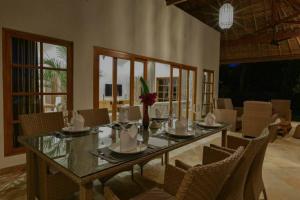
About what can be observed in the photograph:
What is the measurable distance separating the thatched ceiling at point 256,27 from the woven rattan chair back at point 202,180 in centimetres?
496

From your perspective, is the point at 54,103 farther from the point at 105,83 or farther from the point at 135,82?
the point at 135,82

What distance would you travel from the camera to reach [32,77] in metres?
3.00

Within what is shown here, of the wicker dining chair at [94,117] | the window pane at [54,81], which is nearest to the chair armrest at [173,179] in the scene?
the wicker dining chair at [94,117]

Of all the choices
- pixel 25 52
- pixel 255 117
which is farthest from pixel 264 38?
pixel 25 52

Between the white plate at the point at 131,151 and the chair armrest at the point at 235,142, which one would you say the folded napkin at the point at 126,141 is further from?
the chair armrest at the point at 235,142

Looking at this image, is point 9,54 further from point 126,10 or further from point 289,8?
point 289,8

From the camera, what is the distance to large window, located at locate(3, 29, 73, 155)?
274 centimetres

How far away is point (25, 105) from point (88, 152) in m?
2.08

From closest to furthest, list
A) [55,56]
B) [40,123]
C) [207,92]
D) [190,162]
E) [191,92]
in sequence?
1. [40,123]
2. [55,56]
3. [190,162]
4. [191,92]
5. [207,92]

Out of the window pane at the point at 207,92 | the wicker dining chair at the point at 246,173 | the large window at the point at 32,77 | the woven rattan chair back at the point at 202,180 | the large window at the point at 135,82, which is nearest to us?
the woven rattan chair back at the point at 202,180

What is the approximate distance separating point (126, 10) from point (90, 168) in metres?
3.78

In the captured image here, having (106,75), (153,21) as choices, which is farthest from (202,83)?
(106,75)

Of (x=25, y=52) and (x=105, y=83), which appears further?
(x=105, y=83)

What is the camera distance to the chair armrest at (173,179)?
1.45 m
